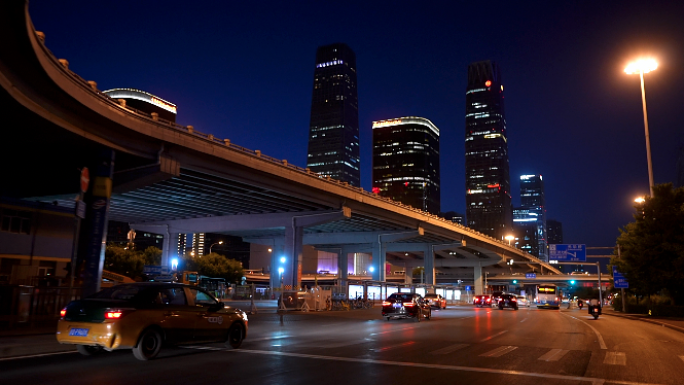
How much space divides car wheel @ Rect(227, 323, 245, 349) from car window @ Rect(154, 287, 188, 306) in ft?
5.50

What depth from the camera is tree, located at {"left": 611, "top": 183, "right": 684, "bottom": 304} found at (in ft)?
114

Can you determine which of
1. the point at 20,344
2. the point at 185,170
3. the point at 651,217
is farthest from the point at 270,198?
the point at 20,344

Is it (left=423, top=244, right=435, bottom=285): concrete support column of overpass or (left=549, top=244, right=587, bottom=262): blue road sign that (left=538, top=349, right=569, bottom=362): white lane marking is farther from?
(left=423, top=244, right=435, bottom=285): concrete support column of overpass

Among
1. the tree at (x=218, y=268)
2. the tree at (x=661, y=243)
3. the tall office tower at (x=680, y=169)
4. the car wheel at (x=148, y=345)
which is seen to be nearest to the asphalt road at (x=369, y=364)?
the car wheel at (x=148, y=345)

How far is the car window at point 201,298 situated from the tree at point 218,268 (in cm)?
7770

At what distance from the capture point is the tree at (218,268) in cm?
8769

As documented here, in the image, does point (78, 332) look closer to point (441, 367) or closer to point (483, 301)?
point (441, 367)

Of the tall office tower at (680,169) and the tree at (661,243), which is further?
the tall office tower at (680,169)

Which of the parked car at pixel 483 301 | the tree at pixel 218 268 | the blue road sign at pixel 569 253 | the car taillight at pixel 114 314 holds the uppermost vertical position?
the blue road sign at pixel 569 253

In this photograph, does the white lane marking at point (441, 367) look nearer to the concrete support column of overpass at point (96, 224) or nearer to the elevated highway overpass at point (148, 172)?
the elevated highway overpass at point (148, 172)

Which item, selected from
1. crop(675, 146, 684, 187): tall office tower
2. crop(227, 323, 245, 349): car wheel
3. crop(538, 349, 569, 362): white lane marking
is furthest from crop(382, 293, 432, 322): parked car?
crop(675, 146, 684, 187): tall office tower

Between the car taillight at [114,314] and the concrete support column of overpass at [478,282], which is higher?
the concrete support column of overpass at [478,282]

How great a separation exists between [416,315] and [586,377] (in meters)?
18.8

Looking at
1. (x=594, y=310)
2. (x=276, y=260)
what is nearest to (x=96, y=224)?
(x=594, y=310)
